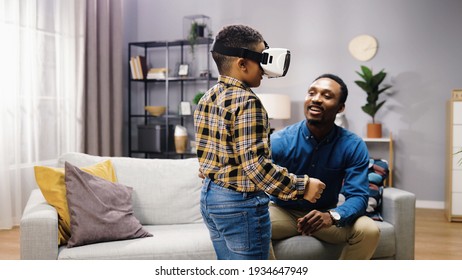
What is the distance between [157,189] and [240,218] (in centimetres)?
121

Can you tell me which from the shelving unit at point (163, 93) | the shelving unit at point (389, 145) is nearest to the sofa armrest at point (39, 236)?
the shelving unit at point (163, 93)

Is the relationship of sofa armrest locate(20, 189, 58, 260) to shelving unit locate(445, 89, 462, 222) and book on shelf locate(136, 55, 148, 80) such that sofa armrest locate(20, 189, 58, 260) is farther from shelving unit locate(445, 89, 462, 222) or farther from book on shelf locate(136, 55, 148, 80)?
book on shelf locate(136, 55, 148, 80)

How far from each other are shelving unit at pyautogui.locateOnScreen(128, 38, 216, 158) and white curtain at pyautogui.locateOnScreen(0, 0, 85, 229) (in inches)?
34.2

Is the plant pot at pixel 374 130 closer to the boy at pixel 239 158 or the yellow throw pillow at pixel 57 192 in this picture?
the yellow throw pillow at pixel 57 192

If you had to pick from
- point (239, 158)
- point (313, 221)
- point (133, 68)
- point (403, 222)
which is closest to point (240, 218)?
point (239, 158)

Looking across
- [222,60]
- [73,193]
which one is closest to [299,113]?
[73,193]

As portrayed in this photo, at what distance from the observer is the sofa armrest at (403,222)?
7.54 ft

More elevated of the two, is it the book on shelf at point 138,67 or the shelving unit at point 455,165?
the book on shelf at point 138,67

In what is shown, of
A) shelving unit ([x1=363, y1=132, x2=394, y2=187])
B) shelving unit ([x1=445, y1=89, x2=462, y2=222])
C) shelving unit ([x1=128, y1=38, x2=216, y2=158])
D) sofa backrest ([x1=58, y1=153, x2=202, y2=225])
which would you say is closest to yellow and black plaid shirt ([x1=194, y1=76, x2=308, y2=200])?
sofa backrest ([x1=58, y1=153, x2=202, y2=225])

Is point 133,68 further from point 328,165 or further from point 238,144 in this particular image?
point 238,144

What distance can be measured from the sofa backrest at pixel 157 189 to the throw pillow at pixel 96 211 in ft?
0.59

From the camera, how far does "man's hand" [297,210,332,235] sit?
1.86 m

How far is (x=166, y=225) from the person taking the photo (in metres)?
2.41
